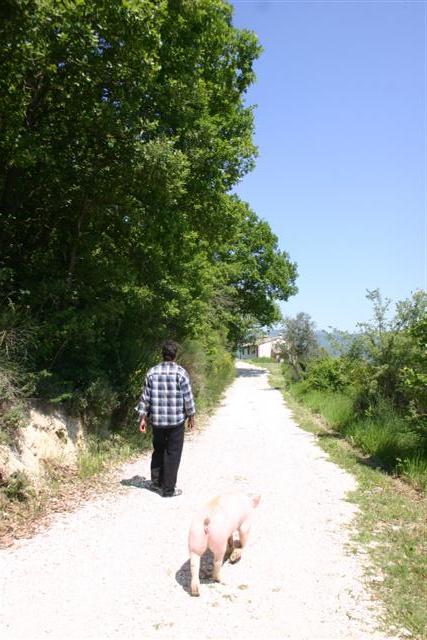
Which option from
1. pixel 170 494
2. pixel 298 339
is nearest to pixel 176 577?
pixel 170 494

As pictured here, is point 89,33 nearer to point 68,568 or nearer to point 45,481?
point 45,481

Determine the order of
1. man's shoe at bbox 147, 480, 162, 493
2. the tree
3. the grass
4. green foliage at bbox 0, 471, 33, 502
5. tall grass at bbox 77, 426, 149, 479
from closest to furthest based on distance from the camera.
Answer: the grass < green foliage at bbox 0, 471, 33, 502 < man's shoe at bbox 147, 480, 162, 493 < tall grass at bbox 77, 426, 149, 479 < the tree

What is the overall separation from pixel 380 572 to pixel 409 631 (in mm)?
999

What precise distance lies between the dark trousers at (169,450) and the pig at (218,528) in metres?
2.13

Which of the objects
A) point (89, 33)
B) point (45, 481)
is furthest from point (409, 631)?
point (89, 33)

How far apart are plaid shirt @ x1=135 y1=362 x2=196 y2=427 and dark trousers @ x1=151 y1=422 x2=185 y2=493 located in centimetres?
14

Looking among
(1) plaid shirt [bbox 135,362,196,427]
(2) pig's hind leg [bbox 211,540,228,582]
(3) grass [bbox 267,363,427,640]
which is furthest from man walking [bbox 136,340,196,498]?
(2) pig's hind leg [bbox 211,540,228,582]

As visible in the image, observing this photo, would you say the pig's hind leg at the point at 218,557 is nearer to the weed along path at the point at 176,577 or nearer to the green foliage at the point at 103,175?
the weed along path at the point at 176,577

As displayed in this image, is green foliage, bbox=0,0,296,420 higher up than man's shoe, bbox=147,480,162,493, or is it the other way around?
green foliage, bbox=0,0,296,420

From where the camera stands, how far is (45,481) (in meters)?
6.58

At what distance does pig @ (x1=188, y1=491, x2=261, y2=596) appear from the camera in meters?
3.98

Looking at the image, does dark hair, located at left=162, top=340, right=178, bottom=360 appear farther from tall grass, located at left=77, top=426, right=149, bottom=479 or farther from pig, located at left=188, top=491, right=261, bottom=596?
pig, located at left=188, top=491, right=261, bottom=596

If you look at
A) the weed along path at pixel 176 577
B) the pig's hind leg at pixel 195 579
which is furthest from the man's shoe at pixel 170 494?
the pig's hind leg at pixel 195 579

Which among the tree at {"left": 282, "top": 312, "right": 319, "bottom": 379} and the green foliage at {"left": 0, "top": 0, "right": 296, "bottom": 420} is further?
the tree at {"left": 282, "top": 312, "right": 319, "bottom": 379}
